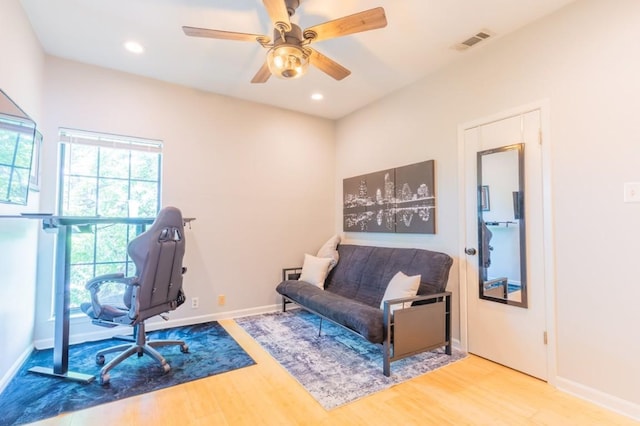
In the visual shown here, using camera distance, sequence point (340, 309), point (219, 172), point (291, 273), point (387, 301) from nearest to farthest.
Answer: point (387, 301), point (340, 309), point (219, 172), point (291, 273)

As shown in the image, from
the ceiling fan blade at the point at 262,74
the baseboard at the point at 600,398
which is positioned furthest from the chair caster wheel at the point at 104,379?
the baseboard at the point at 600,398

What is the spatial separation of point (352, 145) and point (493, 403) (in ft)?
10.6

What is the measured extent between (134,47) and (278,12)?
5.76 feet

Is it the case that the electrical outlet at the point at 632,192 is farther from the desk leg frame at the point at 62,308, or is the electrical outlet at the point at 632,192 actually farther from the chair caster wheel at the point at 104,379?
the desk leg frame at the point at 62,308

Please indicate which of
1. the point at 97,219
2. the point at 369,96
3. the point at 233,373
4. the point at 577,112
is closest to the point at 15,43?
the point at 97,219

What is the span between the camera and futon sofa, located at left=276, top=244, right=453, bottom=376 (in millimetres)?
2410

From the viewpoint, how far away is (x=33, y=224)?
8.81ft

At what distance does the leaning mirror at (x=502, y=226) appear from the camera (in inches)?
96.6

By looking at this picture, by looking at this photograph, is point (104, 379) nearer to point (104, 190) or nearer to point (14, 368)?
point (14, 368)

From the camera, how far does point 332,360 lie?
103 inches

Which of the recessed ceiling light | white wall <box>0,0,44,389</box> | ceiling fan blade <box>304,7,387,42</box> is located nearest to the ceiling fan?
ceiling fan blade <box>304,7,387,42</box>

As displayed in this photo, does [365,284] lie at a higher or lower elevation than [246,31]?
lower

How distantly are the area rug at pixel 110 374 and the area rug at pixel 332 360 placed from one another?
353 millimetres

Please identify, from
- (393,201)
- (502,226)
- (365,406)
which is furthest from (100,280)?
(502,226)
